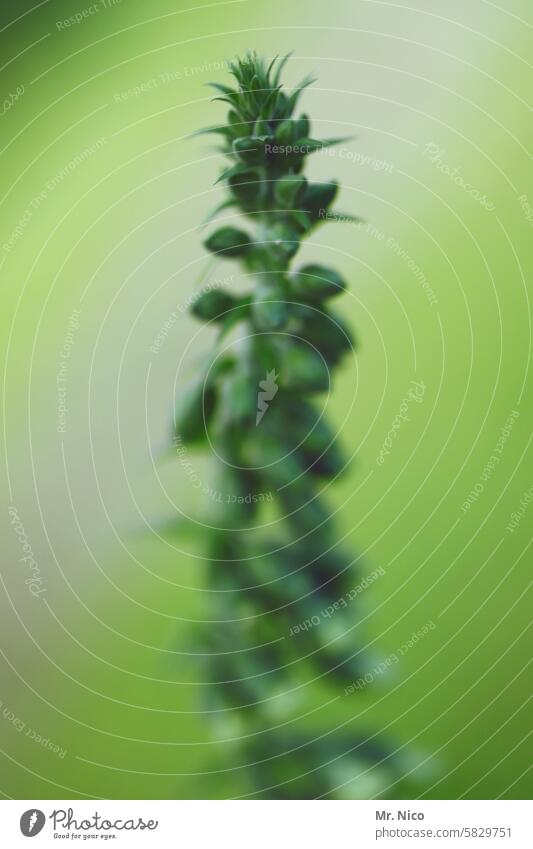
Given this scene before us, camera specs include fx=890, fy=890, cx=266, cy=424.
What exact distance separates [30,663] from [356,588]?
234 millimetres

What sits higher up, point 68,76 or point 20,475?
point 68,76

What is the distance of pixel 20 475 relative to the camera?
0.64 meters

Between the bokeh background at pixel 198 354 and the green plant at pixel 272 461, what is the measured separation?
0.17ft

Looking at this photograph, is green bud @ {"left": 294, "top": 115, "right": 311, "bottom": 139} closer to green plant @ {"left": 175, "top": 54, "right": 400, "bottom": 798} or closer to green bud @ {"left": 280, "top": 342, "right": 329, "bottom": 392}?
green plant @ {"left": 175, "top": 54, "right": 400, "bottom": 798}

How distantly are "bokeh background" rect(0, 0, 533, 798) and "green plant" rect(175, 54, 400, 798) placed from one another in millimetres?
52

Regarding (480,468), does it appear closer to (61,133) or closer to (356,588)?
(356,588)

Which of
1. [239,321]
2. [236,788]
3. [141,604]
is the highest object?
[239,321]

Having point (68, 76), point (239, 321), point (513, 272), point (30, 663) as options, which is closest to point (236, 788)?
point (30, 663)
